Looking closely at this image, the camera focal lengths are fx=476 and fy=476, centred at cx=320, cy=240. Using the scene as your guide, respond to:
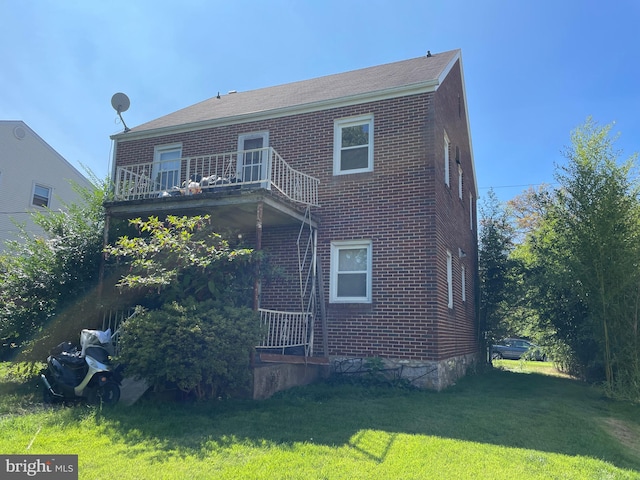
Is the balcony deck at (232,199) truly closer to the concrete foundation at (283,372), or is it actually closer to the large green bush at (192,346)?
the large green bush at (192,346)

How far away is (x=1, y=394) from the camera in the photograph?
750 cm

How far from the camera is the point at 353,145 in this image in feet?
34.5

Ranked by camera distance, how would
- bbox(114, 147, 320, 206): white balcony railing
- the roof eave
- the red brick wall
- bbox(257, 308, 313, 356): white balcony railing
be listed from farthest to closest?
the roof eave
the red brick wall
bbox(114, 147, 320, 206): white balcony railing
bbox(257, 308, 313, 356): white balcony railing

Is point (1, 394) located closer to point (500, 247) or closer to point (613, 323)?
point (613, 323)

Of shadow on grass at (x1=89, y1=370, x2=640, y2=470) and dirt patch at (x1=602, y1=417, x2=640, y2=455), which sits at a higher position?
shadow on grass at (x1=89, y1=370, x2=640, y2=470)

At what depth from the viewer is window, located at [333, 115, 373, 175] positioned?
33.9 feet

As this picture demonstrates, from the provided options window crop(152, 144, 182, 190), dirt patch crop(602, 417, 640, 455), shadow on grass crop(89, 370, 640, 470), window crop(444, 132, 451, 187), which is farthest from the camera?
window crop(152, 144, 182, 190)

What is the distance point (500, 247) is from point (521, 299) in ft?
6.24

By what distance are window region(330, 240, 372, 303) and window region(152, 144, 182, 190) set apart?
4601 mm

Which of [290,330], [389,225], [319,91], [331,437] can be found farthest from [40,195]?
[331,437]

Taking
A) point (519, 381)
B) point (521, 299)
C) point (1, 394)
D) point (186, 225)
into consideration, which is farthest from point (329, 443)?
point (521, 299)

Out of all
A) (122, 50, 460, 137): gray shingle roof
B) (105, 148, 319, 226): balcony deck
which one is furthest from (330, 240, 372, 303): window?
(122, 50, 460, 137): gray shingle roof

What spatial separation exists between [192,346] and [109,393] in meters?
1.58

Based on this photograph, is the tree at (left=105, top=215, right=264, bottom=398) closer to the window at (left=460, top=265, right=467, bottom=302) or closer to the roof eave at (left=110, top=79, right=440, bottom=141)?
the roof eave at (left=110, top=79, right=440, bottom=141)
